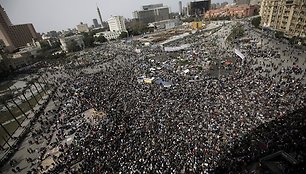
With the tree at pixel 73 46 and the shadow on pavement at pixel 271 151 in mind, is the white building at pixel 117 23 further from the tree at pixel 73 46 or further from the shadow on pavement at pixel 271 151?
the shadow on pavement at pixel 271 151

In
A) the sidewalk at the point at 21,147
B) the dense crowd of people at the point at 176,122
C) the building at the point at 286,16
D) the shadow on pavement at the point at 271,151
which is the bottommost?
the sidewalk at the point at 21,147

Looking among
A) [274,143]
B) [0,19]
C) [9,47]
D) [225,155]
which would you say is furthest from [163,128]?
[0,19]

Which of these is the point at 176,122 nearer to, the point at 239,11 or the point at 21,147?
the point at 21,147

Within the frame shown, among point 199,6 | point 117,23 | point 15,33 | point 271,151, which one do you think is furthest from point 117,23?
point 271,151

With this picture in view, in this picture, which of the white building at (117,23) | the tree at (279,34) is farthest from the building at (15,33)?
the tree at (279,34)

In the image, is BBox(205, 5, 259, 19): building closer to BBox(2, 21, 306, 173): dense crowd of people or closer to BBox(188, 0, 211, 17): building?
BBox(188, 0, 211, 17): building

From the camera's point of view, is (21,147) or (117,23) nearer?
(21,147)
